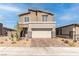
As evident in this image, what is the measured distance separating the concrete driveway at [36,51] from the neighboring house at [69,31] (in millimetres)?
518

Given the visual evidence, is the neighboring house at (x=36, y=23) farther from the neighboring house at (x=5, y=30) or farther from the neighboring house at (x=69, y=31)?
the neighboring house at (x=5, y=30)

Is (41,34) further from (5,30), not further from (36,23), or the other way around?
(5,30)

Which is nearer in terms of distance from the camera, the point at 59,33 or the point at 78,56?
the point at 78,56

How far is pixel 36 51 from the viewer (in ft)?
29.6

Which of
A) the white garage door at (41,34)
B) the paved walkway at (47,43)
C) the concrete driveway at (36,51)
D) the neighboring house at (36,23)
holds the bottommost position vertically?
the concrete driveway at (36,51)

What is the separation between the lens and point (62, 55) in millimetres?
8742

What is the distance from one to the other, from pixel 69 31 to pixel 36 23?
1336 millimetres

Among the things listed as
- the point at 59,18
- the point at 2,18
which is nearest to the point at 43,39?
the point at 59,18

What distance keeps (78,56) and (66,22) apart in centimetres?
145

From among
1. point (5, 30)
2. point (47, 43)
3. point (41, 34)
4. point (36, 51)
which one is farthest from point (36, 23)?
point (5, 30)

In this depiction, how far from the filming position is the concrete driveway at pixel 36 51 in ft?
29.1

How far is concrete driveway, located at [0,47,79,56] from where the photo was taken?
8.88 meters

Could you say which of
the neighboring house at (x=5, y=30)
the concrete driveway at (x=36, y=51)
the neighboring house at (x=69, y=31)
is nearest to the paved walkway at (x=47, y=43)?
the concrete driveway at (x=36, y=51)

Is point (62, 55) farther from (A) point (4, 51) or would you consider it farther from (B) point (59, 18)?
(A) point (4, 51)
